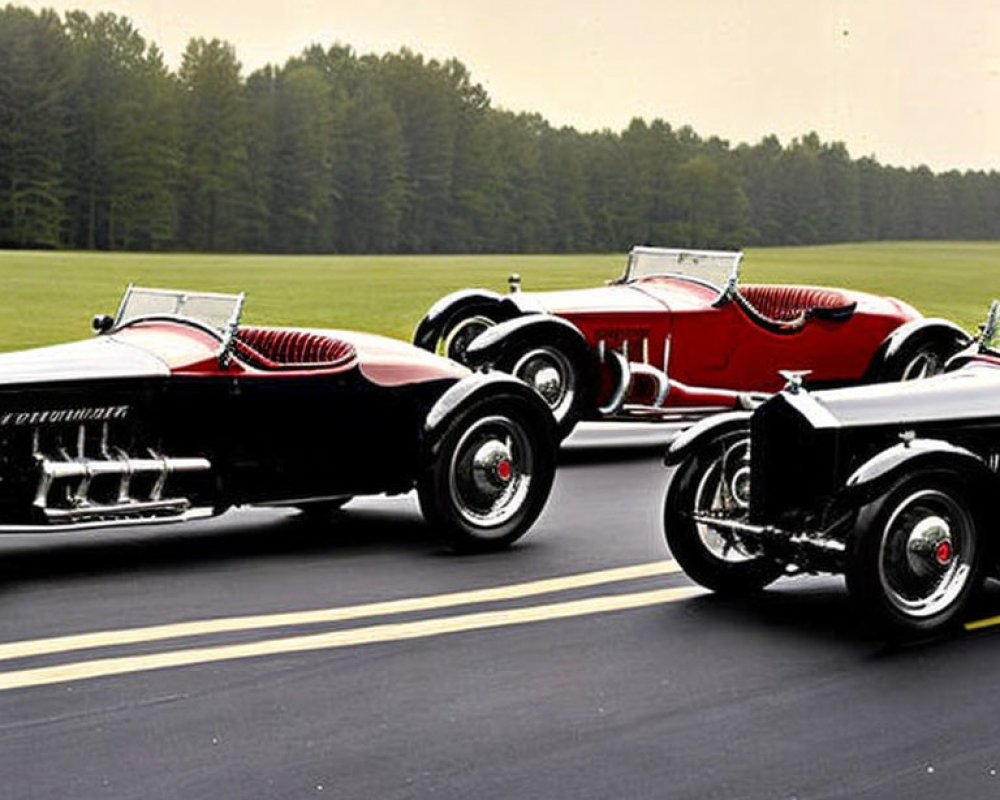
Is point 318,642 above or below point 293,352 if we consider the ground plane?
below

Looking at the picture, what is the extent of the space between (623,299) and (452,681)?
727 centimetres

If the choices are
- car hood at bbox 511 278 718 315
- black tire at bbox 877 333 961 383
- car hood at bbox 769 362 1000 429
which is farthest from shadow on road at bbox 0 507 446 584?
black tire at bbox 877 333 961 383

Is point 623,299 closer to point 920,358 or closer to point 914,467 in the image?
point 920,358

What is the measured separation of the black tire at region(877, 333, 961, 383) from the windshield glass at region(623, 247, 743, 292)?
1462 mm

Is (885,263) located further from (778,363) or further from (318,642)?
(318,642)

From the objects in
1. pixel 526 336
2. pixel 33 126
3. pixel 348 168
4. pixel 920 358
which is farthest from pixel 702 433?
pixel 33 126

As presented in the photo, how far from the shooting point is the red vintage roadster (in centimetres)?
1192

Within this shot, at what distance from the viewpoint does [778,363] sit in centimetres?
1310

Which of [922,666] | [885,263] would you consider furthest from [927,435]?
[885,263]

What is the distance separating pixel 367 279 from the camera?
40062 millimetres

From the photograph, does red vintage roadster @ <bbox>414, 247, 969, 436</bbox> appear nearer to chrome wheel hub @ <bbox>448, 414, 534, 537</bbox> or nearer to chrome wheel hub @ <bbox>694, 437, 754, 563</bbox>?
chrome wheel hub @ <bbox>448, 414, 534, 537</bbox>

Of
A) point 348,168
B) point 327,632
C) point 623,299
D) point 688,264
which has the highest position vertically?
point 348,168

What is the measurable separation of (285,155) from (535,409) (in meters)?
34.7

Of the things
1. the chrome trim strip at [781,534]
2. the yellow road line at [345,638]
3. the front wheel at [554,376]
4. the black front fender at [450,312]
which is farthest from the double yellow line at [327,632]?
Answer: the black front fender at [450,312]
